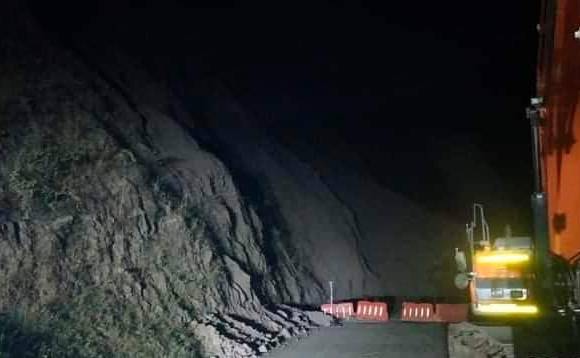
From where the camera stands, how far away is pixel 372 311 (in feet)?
50.0

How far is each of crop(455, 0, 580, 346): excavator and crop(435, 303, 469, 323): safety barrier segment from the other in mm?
6148

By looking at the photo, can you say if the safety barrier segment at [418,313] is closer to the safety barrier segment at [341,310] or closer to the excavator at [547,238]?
the safety barrier segment at [341,310]

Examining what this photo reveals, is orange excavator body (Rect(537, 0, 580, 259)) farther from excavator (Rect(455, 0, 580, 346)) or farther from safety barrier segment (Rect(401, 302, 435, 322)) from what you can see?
safety barrier segment (Rect(401, 302, 435, 322))

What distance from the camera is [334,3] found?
3117 cm

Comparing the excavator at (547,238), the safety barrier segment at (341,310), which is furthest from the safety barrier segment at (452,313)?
the excavator at (547,238)

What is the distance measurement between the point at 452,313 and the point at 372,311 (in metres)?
2.13

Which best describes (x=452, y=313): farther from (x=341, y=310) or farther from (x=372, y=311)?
(x=341, y=310)

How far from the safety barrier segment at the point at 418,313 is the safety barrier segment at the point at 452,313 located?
22 cm

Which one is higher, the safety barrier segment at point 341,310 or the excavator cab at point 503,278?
the excavator cab at point 503,278

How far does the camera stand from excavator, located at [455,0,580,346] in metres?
7.39

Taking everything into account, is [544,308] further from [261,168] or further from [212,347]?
[261,168]

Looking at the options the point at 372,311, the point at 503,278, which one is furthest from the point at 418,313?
the point at 503,278

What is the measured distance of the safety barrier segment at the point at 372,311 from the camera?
49.4 ft

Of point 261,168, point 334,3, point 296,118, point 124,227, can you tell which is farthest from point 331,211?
point 334,3
